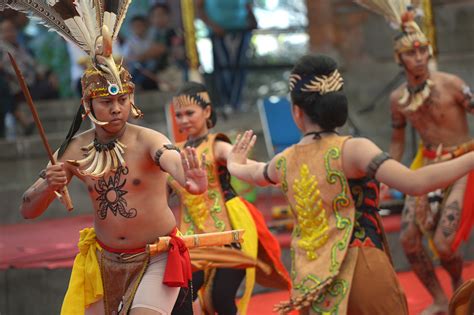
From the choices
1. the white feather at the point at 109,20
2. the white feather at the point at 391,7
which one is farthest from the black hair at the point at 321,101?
the white feather at the point at 391,7

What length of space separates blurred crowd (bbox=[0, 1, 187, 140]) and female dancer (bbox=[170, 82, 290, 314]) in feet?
17.3

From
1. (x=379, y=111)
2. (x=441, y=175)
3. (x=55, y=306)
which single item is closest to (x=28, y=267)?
(x=55, y=306)

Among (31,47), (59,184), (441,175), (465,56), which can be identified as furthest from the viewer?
(31,47)

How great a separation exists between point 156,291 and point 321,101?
1187mm

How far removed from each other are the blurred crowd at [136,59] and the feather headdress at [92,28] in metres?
6.62

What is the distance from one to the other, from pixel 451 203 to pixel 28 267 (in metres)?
3.09

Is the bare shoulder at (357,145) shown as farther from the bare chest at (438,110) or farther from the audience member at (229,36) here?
the audience member at (229,36)

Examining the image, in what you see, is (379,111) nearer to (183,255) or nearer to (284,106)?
(284,106)

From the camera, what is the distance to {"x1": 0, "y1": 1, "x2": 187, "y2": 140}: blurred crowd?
1238 cm

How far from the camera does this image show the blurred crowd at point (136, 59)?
12.4 m

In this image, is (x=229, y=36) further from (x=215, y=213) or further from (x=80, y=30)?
(x=80, y=30)

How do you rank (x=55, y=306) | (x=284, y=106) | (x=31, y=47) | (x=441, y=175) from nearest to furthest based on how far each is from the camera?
1. (x=441, y=175)
2. (x=55, y=306)
3. (x=284, y=106)
4. (x=31, y=47)

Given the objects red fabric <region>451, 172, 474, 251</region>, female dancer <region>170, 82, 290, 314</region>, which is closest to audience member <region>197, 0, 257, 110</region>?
red fabric <region>451, 172, 474, 251</region>

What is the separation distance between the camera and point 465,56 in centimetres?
1226
